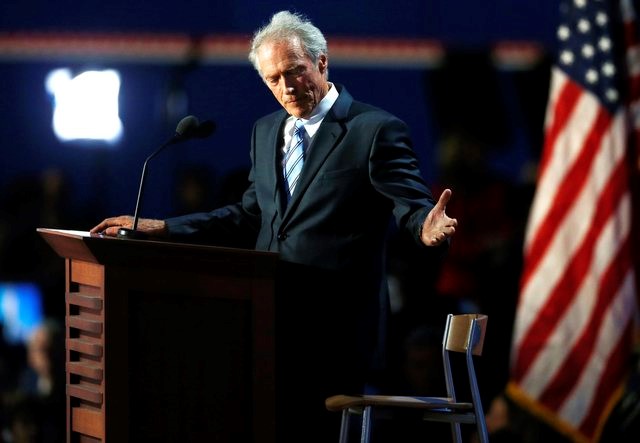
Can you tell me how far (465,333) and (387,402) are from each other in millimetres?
340

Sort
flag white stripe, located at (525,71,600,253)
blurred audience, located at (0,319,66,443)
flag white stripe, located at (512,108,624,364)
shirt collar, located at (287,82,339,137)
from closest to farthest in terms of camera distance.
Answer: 1. shirt collar, located at (287,82,339,137)
2. blurred audience, located at (0,319,66,443)
3. flag white stripe, located at (512,108,624,364)
4. flag white stripe, located at (525,71,600,253)

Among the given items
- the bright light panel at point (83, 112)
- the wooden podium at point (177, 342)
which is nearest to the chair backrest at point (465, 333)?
the wooden podium at point (177, 342)

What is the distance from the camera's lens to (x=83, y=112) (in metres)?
7.81

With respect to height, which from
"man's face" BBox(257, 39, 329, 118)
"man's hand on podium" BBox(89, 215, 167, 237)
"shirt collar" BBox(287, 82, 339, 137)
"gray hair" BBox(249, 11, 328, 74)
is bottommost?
"man's hand on podium" BBox(89, 215, 167, 237)

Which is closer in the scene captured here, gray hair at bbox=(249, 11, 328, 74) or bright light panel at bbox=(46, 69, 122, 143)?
gray hair at bbox=(249, 11, 328, 74)

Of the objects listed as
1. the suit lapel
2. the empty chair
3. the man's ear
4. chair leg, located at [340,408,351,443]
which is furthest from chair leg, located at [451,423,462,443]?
the man's ear

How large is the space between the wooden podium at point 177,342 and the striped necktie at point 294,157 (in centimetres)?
36

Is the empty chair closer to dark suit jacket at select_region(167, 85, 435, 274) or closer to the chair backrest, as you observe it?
the chair backrest

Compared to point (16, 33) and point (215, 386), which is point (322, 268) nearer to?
point (215, 386)

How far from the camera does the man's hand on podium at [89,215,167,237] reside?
11.1 ft

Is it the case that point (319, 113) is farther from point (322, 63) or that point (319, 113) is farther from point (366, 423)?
point (366, 423)

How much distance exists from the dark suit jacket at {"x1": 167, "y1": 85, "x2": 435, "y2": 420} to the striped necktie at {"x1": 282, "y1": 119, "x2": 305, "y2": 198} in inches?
0.9

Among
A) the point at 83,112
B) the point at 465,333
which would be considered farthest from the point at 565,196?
the point at 465,333

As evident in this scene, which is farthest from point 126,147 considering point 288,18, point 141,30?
point 288,18
